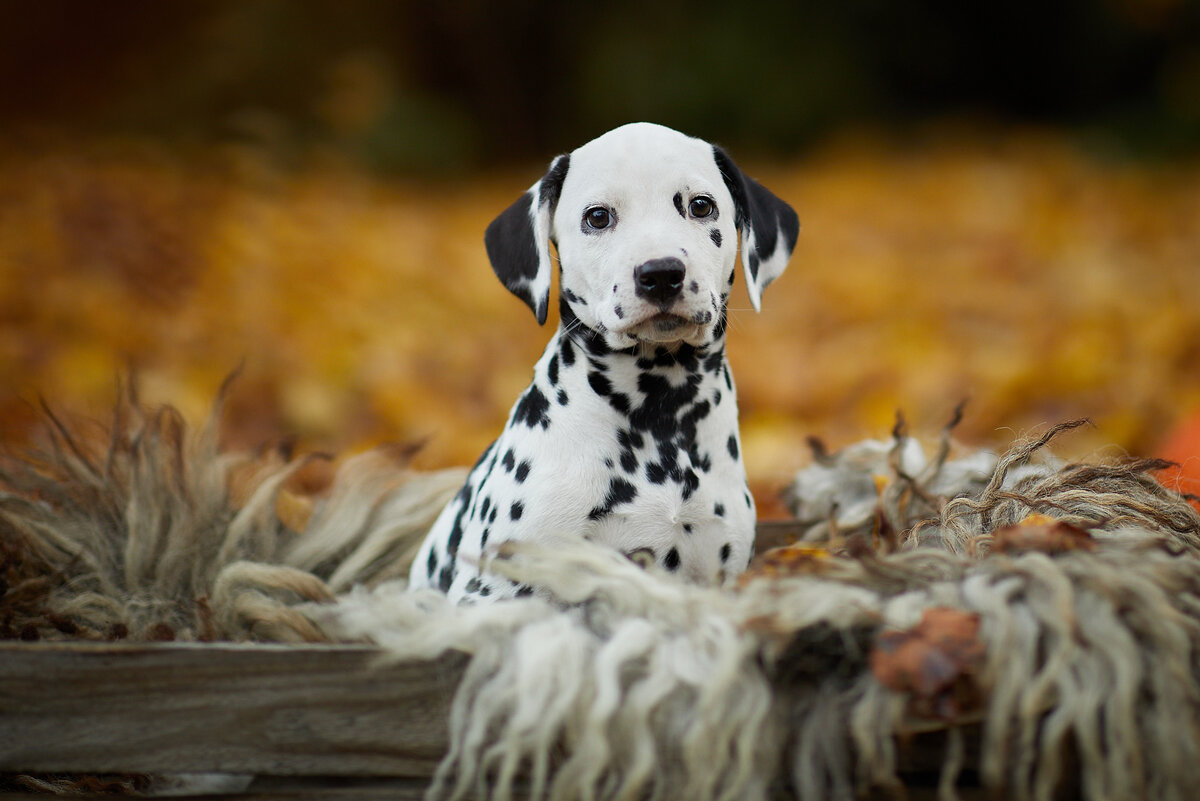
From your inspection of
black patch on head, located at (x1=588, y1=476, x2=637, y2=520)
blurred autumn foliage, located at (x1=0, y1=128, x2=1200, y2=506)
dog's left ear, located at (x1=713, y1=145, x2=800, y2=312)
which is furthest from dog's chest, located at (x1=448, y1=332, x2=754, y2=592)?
blurred autumn foliage, located at (x1=0, y1=128, x2=1200, y2=506)

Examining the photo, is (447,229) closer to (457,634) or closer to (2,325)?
(2,325)

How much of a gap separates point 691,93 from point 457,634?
596 centimetres

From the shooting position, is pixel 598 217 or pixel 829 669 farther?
pixel 598 217

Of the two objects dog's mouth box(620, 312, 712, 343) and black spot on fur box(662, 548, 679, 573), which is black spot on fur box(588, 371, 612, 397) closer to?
dog's mouth box(620, 312, 712, 343)

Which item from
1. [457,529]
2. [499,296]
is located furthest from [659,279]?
[499,296]

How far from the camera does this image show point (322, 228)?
21.7ft

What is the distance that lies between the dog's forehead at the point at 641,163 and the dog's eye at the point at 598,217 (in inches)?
1.5

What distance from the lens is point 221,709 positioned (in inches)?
53.6

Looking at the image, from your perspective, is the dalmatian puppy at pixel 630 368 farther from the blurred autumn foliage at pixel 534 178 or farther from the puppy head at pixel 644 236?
the blurred autumn foliage at pixel 534 178

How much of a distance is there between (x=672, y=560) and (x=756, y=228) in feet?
2.35

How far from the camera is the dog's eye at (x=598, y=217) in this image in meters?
1.91

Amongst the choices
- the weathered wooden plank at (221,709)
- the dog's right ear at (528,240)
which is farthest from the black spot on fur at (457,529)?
the weathered wooden plank at (221,709)

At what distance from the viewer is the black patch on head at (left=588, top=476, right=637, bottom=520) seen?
1.80 m

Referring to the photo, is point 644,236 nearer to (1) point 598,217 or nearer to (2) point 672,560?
(1) point 598,217
